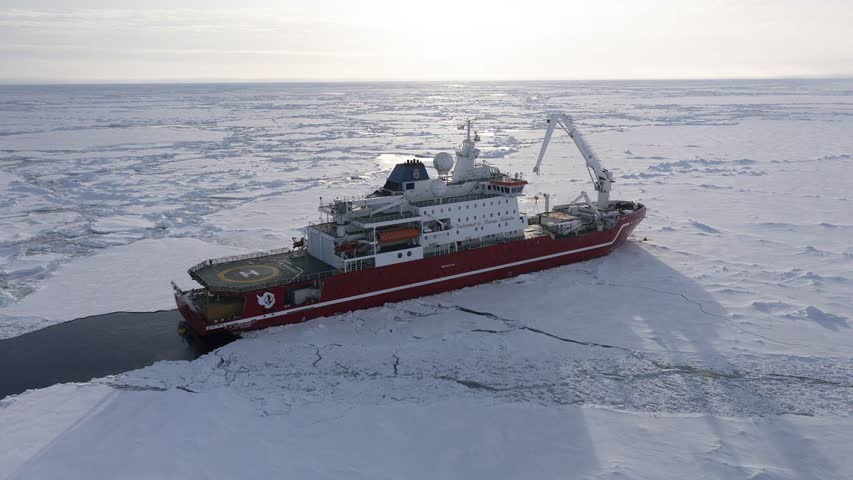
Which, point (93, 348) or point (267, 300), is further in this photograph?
point (267, 300)

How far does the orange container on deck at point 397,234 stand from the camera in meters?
16.5

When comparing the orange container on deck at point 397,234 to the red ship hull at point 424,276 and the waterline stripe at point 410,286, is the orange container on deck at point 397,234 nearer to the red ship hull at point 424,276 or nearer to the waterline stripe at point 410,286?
the red ship hull at point 424,276

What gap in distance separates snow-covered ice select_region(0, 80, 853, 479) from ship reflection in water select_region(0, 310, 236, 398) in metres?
0.57

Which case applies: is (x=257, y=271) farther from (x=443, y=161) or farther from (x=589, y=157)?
(x=589, y=157)

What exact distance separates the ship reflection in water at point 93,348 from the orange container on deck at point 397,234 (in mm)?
4917

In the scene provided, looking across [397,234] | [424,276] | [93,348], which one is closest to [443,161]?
[397,234]

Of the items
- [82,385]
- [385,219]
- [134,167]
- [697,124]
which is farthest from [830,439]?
[697,124]

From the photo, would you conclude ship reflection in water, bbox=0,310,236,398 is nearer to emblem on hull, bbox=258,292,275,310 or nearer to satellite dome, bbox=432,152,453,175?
emblem on hull, bbox=258,292,275,310

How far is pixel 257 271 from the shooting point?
52.7 ft

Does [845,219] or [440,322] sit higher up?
[845,219]

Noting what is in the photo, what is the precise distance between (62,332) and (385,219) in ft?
28.9

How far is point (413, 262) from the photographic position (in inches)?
660

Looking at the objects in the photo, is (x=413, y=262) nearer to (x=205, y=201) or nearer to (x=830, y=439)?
(x=830, y=439)

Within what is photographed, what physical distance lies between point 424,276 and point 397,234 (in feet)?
5.12
